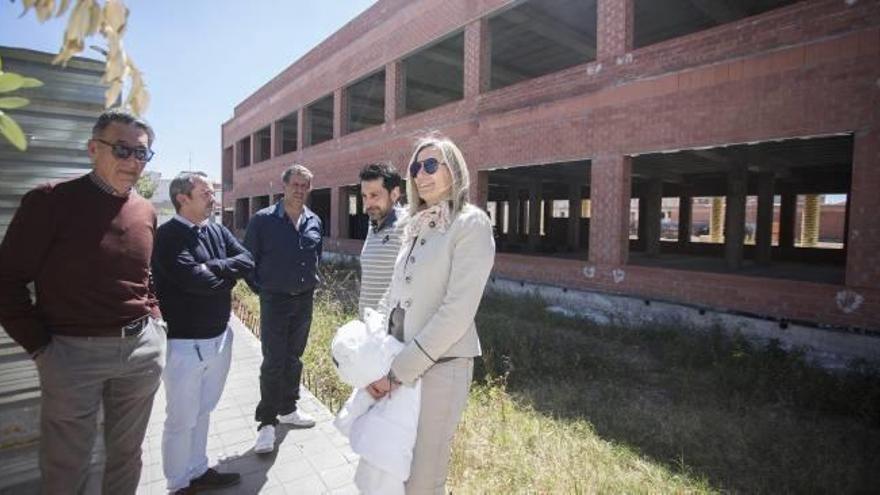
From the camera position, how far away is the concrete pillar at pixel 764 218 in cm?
1449

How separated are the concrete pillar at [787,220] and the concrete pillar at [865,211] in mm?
15336

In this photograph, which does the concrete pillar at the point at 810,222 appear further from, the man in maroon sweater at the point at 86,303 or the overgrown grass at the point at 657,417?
the man in maroon sweater at the point at 86,303

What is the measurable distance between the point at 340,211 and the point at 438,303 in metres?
15.6

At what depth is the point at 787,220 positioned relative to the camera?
Result: 19703 millimetres

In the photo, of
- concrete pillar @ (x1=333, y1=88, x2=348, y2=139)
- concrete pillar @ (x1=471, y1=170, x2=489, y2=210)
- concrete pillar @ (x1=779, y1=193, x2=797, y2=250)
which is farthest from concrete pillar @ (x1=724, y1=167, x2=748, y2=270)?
concrete pillar @ (x1=333, y1=88, x2=348, y2=139)

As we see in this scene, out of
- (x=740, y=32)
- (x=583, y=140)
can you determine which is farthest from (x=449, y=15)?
(x=740, y=32)

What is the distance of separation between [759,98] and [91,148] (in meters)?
8.11

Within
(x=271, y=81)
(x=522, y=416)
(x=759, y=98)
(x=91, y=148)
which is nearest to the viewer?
(x=91, y=148)

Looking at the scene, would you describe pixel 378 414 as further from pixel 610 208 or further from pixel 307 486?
pixel 610 208

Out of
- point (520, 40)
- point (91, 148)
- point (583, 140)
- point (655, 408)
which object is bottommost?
point (655, 408)

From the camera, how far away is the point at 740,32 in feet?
23.2

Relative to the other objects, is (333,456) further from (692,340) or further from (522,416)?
(692,340)

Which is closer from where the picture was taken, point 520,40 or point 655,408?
point 655,408

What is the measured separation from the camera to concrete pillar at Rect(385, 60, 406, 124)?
13827 mm
